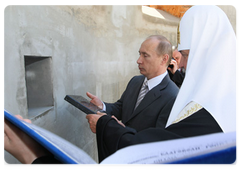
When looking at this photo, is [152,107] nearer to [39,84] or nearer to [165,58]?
[165,58]

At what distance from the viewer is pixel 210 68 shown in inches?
46.3

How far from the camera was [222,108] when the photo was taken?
Answer: 1.11 meters

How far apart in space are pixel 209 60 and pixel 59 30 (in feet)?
4.97

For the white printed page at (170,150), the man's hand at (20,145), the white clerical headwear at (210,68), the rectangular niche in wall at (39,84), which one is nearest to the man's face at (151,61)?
the white clerical headwear at (210,68)

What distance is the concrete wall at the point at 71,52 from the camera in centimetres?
143

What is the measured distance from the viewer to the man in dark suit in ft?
6.10

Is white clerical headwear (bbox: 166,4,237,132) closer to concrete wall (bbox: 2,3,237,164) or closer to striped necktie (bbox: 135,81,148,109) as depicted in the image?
striped necktie (bbox: 135,81,148,109)

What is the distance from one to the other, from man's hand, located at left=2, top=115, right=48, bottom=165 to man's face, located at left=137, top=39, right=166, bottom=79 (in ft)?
4.87

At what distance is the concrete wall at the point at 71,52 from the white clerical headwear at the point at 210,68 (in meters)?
1.21

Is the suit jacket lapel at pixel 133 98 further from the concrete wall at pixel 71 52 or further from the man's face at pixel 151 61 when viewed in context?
the concrete wall at pixel 71 52

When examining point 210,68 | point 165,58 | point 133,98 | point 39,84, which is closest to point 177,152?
point 210,68

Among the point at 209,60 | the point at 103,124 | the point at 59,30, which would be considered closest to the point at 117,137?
the point at 103,124

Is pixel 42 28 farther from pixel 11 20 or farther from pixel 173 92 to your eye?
pixel 173 92

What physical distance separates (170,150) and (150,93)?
1.18m
